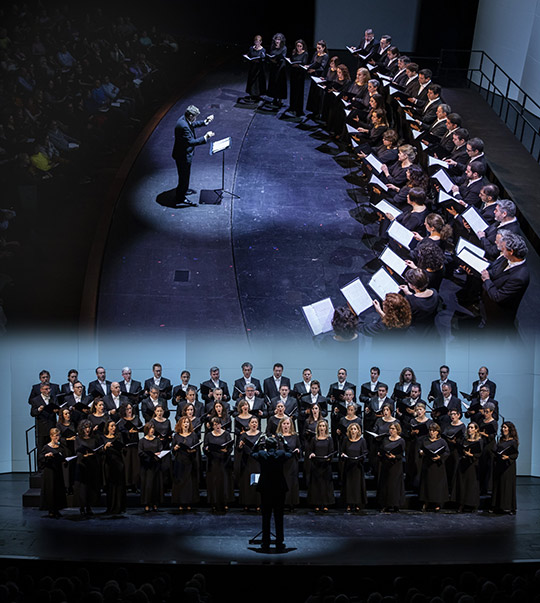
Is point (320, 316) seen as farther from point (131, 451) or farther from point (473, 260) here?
point (131, 451)

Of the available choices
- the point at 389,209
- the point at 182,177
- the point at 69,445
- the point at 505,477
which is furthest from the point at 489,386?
the point at 182,177

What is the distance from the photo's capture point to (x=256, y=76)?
13.9 metres

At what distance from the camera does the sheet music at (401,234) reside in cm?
785

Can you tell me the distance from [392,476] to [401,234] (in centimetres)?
243

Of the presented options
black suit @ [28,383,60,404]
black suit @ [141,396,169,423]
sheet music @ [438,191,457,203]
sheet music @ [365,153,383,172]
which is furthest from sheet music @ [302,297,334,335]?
black suit @ [28,383,60,404]

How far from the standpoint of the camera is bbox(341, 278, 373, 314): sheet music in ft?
22.6

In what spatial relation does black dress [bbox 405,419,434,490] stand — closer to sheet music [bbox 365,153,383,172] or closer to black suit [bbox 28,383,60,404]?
sheet music [bbox 365,153,383,172]

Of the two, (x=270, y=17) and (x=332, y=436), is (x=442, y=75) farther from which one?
(x=332, y=436)

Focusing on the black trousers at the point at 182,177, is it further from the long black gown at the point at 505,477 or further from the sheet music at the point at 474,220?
the long black gown at the point at 505,477

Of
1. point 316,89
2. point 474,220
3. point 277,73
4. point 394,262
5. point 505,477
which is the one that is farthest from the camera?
point 277,73

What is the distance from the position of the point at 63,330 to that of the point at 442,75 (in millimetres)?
10316

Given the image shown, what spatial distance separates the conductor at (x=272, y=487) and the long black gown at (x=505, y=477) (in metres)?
2.35

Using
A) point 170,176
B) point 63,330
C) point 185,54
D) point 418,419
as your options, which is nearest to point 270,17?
point 185,54

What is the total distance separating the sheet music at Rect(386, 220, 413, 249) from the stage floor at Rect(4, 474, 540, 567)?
107 inches
